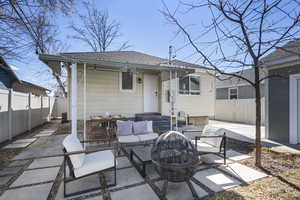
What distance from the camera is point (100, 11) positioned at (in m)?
14.9

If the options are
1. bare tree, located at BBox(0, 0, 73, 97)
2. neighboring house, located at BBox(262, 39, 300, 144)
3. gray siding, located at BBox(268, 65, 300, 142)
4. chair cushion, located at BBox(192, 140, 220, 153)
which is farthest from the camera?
gray siding, located at BBox(268, 65, 300, 142)

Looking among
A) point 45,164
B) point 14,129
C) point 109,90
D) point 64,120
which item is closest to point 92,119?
point 109,90

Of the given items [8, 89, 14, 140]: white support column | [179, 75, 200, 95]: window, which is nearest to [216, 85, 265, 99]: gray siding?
[179, 75, 200, 95]: window

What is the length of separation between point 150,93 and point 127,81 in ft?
4.82

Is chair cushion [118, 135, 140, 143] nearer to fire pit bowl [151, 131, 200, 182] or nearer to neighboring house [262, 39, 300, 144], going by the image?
fire pit bowl [151, 131, 200, 182]

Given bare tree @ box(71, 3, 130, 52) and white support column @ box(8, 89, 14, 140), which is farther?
bare tree @ box(71, 3, 130, 52)

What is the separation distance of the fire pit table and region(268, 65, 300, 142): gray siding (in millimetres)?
5340

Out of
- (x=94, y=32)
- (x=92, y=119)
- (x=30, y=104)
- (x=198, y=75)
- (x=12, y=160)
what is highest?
(x=94, y=32)

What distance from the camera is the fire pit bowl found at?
7.97 ft

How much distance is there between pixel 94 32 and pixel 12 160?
48.0ft

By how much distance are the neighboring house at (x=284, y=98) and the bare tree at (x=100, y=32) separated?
13895 millimetres

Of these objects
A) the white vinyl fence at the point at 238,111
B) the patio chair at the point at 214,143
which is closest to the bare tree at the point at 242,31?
the patio chair at the point at 214,143

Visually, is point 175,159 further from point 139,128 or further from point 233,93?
point 233,93

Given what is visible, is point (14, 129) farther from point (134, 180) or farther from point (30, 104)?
point (134, 180)
